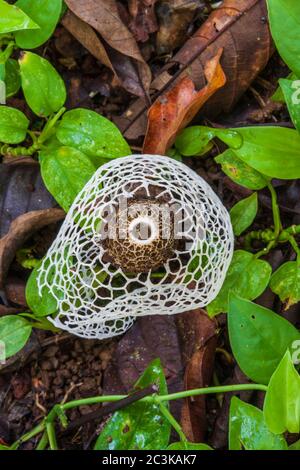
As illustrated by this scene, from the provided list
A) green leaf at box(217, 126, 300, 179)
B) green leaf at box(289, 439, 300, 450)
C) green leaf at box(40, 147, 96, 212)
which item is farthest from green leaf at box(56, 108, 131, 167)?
green leaf at box(289, 439, 300, 450)

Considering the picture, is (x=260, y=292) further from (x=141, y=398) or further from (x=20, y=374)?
(x=20, y=374)

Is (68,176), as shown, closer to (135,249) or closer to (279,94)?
(135,249)

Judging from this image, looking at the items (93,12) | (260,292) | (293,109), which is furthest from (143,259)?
(93,12)

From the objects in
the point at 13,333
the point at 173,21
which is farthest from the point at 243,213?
the point at 13,333

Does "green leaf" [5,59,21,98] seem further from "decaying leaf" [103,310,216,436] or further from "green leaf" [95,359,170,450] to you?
"green leaf" [95,359,170,450]

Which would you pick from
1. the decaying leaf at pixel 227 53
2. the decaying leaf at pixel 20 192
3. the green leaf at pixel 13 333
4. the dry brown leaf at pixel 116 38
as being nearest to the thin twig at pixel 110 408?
the green leaf at pixel 13 333

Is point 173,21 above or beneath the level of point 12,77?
beneath

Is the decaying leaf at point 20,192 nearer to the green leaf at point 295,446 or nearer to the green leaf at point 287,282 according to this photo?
the green leaf at point 287,282
